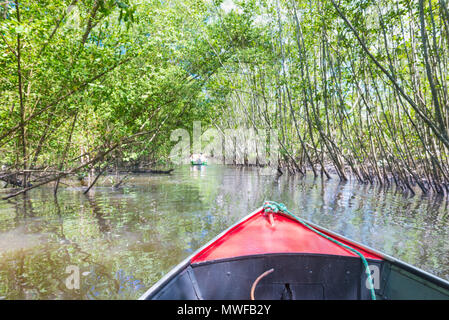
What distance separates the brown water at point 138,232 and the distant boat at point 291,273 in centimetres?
110

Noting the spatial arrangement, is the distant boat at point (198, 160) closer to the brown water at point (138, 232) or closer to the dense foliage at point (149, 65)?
the dense foliage at point (149, 65)

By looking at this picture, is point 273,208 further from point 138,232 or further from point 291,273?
point 138,232

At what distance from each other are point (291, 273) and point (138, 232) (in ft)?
12.6

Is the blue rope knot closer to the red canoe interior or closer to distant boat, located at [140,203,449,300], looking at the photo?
the red canoe interior

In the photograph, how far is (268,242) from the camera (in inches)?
116

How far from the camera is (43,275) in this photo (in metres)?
3.53

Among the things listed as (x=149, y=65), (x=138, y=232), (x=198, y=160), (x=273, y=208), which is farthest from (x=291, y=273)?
(x=198, y=160)

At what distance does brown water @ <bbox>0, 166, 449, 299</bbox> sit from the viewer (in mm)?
3465

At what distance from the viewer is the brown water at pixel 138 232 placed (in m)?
3.47

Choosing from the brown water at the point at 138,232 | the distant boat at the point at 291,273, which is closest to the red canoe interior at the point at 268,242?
the distant boat at the point at 291,273

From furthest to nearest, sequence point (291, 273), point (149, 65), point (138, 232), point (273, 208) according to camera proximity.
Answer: point (149, 65) → point (138, 232) → point (273, 208) → point (291, 273)

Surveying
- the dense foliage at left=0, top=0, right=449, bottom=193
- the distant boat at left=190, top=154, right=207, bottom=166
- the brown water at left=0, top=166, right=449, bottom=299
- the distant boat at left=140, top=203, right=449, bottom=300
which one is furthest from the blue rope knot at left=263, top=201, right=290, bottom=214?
the distant boat at left=190, top=154, right=207, bottom=166
